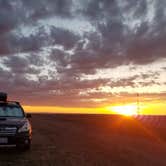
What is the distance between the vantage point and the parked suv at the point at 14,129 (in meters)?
14.0

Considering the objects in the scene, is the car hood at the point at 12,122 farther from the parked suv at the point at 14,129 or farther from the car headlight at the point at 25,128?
the car headlight at the point at 25,128

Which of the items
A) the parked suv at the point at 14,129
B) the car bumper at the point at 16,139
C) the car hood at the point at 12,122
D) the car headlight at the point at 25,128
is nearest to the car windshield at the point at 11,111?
the parked suv at the point at 14,129

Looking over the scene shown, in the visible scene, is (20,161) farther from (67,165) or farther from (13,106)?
(13,106)

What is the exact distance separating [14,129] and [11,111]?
1557 millimetres

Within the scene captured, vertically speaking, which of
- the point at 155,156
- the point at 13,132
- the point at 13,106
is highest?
the point at 13,106

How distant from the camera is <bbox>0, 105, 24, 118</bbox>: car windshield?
15305 millimetres

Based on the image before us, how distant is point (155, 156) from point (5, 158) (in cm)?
591

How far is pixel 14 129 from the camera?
14.1m

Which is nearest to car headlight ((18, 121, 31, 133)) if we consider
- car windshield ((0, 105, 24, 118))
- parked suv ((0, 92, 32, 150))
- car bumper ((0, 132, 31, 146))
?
parked suv ((0, 92, 32, 150))

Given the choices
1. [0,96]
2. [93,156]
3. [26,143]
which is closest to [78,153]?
[93,156]

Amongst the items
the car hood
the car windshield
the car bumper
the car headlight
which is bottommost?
the car bumper

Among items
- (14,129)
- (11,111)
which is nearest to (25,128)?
(14,129)

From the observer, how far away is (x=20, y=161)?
493 inches

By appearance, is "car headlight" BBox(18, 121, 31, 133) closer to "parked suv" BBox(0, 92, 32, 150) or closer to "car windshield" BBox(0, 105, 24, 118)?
"parked suv" BBox(0, 92, 32, 150)
